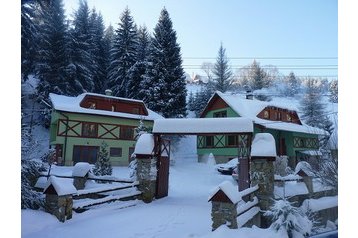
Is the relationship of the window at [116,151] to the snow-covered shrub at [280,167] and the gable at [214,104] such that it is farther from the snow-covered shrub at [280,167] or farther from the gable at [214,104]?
the snow-covered shrub at [280,167]

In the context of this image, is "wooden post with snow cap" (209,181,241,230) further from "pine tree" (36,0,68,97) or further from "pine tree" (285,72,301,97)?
"pine tree" (36,0,68,97)

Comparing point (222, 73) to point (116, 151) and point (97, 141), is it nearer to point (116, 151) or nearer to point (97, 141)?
point (116, 151)

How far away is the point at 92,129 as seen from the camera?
1243 cm

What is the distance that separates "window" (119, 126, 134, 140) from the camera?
13234 millimetres

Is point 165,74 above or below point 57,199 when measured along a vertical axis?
above

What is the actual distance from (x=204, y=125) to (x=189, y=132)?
0.38 metres

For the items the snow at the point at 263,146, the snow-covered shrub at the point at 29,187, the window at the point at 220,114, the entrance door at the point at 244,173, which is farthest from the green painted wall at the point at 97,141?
the snow-covered shrub at the point at 29,187

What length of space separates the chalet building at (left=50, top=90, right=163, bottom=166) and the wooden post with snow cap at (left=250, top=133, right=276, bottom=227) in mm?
5049

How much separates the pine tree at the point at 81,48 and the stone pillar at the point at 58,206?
287cm

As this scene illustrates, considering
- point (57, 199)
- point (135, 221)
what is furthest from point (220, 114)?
point (57, 199)

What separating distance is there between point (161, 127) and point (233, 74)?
→ 2.16 metres

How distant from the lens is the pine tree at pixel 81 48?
17.3 feet

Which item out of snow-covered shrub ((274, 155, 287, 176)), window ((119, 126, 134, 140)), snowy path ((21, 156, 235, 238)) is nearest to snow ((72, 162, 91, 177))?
snowy path ((21, 156, 235, 238))
